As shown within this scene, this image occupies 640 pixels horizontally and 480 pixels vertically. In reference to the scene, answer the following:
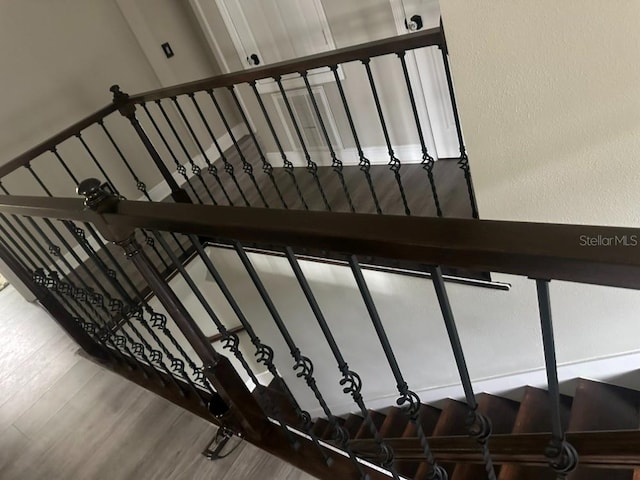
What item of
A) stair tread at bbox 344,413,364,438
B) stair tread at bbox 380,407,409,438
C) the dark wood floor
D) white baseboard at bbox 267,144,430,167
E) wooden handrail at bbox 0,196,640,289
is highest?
wooden handrail at bbox 0,196,640,289

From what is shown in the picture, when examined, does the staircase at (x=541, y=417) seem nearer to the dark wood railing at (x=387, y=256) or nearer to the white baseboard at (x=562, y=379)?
the white baseboard at (x=562, y=379)

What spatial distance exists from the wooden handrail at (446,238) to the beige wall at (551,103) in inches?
45.3

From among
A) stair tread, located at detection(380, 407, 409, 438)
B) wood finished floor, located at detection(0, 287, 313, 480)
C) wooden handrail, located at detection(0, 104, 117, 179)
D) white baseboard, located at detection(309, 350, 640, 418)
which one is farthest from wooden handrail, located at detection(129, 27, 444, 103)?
stair tread, located at detection(380, 407, 409, 438)

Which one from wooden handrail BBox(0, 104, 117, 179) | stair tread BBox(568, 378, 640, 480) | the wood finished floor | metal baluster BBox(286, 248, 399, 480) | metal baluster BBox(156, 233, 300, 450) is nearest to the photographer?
metal baluster BBox(286, 248, 399, 480)

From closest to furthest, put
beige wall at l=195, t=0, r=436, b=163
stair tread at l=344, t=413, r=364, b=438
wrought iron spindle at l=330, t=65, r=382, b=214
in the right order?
wrought iron spindle at l=330, t=65, r=382, b=214 < beige wall at l=195, t=0, r=436, b=163 < stair tread at l=344, t=413, r=364, b=438

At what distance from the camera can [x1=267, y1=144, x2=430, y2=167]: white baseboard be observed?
3.26 m

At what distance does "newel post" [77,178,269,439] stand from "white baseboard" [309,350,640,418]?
1711 millimetres

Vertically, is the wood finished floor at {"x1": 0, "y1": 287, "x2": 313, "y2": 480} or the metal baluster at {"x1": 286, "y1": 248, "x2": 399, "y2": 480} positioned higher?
the metal baluster at {"x1": 286, "y1": 248, "x2": 399, "y2": 480}

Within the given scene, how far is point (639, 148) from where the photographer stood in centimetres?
162

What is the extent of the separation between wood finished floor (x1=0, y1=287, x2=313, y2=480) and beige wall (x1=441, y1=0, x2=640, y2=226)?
53.1 inches

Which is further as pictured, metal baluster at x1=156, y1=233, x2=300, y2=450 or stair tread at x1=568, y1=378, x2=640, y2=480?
stair tread at x1=568, y1=378, x2=640, y2=480

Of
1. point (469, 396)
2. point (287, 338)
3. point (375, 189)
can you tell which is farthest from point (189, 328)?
point (375, 189)

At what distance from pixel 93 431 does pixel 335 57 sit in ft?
6.26

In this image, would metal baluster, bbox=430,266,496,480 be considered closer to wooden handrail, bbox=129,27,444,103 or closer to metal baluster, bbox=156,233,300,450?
metal baluster, bbox=156,233,300,450
